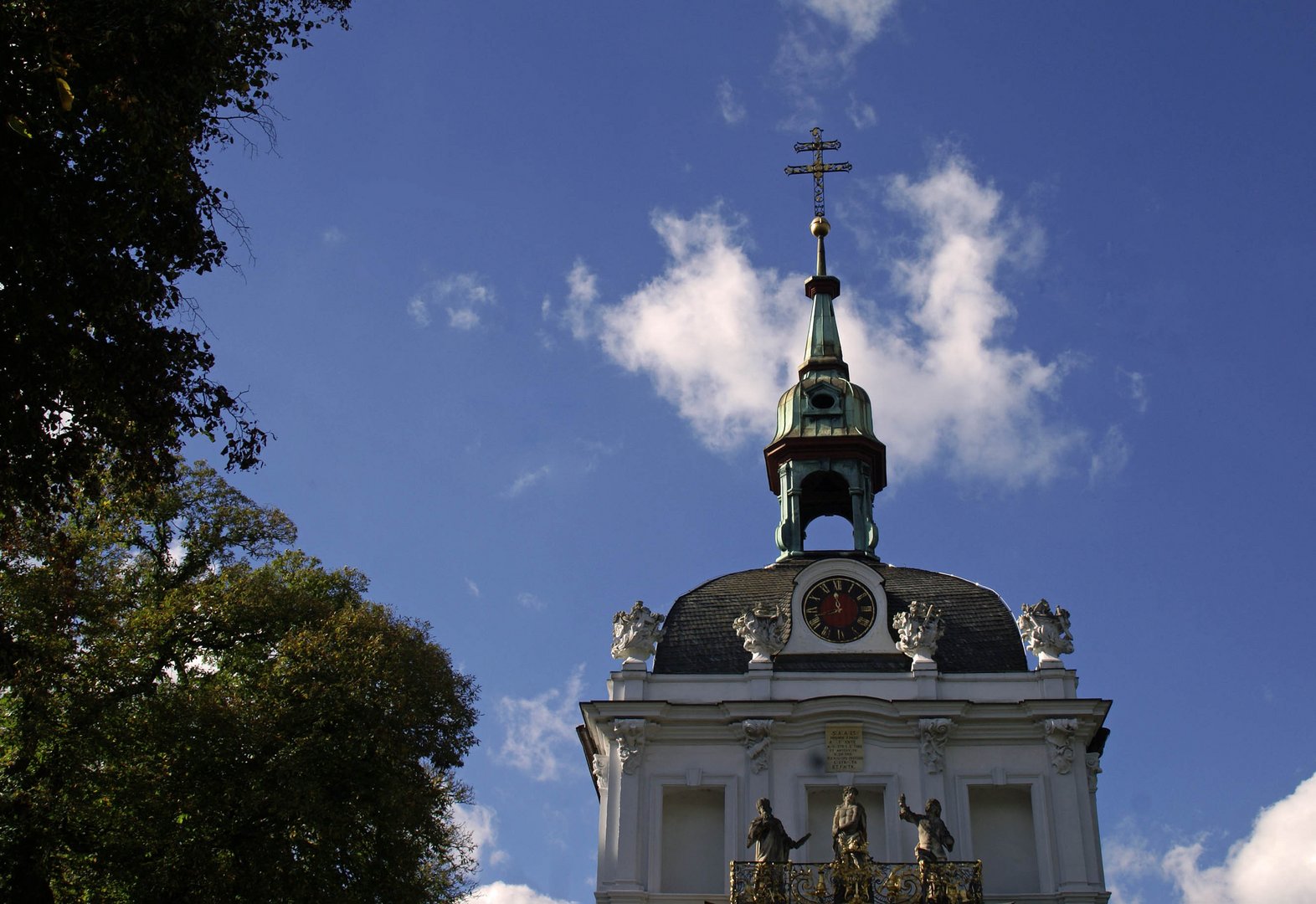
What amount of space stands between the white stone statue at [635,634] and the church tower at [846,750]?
0.04m

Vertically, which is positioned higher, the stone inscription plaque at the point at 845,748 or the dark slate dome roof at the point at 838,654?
the dark slate dome roof at the point at 838,654

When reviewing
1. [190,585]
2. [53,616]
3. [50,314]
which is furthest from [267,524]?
[50,314]

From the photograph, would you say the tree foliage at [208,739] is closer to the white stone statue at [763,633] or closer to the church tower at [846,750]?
the church tower at [846,750]

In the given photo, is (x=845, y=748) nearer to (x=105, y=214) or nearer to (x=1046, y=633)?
(x=1046, y=633)

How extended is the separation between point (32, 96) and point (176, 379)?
121 inches

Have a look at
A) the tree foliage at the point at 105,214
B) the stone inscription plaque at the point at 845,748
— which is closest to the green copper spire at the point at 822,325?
the stone inscription plaque at the point at 845,748

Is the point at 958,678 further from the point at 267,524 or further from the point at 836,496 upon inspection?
the point at 267,524

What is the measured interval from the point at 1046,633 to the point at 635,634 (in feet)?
28.2

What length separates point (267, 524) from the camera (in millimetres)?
28719

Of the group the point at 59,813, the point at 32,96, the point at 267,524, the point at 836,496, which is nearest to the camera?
the point at 32,96

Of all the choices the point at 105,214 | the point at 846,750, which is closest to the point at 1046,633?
the point at 846,750

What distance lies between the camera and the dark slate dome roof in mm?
27953

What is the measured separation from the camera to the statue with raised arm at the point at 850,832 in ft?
74.8

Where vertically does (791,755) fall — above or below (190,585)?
below
